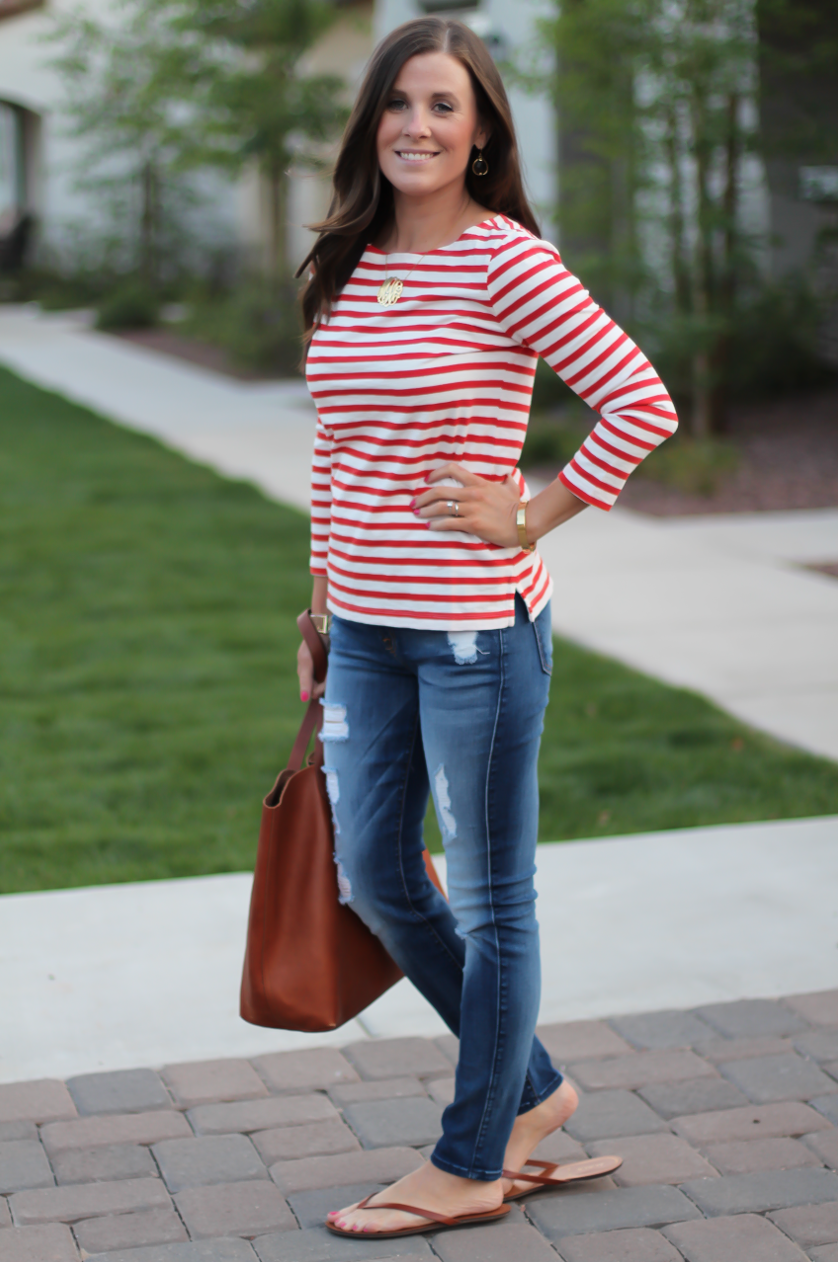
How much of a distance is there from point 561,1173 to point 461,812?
754mm

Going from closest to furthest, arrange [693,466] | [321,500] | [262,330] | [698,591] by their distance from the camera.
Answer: [321,500] → [698,591] → [693,466] → [262,330]

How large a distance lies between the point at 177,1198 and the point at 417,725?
3.19ft

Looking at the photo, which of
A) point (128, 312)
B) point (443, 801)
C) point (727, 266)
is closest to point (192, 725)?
point (443, 801)

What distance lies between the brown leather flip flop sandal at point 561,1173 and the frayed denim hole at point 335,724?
2.77 ft

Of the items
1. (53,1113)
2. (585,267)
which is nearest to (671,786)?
(53,1113)

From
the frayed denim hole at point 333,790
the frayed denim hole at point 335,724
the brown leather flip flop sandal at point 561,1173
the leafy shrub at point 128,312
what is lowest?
the leafy shrub at point 128,312

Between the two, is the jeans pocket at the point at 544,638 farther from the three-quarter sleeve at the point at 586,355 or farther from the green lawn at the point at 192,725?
the green lawn at the point at 192,725

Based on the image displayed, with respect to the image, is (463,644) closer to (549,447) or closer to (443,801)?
(443,801)

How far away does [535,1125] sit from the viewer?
282cm

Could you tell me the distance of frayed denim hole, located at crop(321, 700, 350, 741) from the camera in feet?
8.66

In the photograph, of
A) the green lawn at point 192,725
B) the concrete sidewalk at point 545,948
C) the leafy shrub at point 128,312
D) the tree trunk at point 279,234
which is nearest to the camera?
the concrete sidewalk at point 545,948

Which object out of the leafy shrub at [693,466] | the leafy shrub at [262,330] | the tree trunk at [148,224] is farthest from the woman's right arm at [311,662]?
the tree trunk at [148,224]

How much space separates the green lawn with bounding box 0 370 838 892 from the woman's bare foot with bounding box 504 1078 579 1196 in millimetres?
1825

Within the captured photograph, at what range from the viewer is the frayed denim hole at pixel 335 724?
104 inches
